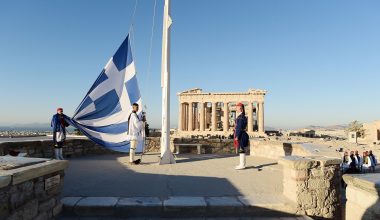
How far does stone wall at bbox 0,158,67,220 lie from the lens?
10.6 ft

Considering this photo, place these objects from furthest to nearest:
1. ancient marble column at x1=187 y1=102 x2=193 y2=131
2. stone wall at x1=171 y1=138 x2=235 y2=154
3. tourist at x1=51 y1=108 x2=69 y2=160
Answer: ancient marble column at x1=187 y1=102 x2=193 y2=131
stone wall at x1=171 y1=138 x2=235 y2=154
tourist at x1=51 y1=108 x2=69 y2=160

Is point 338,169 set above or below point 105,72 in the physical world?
below

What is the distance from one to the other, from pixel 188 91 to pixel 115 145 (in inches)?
1778

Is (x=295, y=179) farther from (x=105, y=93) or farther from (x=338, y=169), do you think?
(x=105, y=93)

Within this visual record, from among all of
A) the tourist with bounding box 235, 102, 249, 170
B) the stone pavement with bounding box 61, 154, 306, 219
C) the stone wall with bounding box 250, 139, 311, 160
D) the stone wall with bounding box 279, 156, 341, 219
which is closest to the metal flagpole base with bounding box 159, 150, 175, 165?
the stone pavement with bounding box 61, 154, 306, 219

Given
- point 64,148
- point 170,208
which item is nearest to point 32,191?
point 170,208

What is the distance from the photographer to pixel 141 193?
525 cm

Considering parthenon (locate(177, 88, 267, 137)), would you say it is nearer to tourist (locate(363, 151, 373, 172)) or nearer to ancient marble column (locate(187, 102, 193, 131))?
ancient marble column (locate(187, 102, 193, 131))

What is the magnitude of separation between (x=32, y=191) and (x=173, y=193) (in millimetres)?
2260

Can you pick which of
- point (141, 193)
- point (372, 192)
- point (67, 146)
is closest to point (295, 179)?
point (372, 192)

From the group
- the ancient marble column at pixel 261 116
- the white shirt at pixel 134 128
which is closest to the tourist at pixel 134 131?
the white shirt at pixel 134 128

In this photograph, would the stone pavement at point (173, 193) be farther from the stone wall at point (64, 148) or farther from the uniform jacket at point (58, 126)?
the stone wall at point (64, 148)

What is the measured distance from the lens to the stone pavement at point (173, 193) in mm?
4430

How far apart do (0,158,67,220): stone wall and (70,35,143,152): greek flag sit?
500cm
